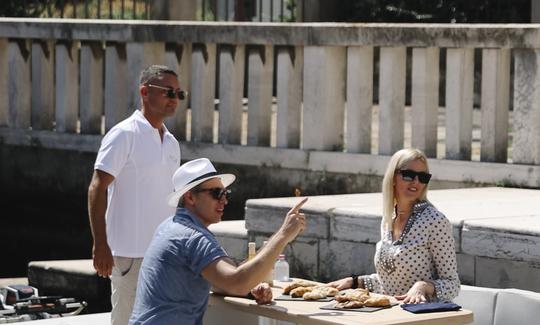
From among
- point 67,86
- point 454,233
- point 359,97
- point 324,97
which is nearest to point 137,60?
point 67,86

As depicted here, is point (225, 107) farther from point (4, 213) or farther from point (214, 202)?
point (214, 202)

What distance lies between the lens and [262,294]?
7.12 meters

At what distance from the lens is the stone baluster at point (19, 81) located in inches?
571

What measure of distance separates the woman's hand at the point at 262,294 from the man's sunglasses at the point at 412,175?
2.81 feet

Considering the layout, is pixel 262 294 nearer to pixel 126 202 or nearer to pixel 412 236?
pixel 412 236

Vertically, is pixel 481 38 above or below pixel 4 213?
above

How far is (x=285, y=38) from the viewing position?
12.4 metres

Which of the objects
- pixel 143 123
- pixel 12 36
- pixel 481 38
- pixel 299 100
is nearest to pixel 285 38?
pixel 299 100

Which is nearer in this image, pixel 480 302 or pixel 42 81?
pixel 480 302

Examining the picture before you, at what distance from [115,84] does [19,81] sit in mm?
1187

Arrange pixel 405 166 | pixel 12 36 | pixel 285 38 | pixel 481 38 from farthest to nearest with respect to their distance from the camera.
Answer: pixel 12 36 < pixel 285 38 < pixel 481 38 < pixel 405 166

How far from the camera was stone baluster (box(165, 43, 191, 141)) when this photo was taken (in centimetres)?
1330

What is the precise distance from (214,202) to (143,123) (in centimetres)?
132

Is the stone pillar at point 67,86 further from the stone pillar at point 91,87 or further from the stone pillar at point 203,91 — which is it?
the stone pillar at point 203,91
